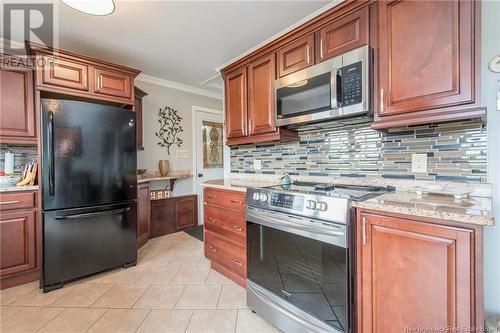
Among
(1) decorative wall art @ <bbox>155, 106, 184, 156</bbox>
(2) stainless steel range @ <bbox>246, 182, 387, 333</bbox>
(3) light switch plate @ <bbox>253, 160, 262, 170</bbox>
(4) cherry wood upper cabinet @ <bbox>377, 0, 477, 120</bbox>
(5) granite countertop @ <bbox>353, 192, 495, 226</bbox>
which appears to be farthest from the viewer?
(1) decorative wall art @ <bbox>155, 106, 184, 156</bbox>

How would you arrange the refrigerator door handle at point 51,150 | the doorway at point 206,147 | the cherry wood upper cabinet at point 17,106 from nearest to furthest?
the refrigerator door handle at point 51,150 → the cherry wood upper cabinet at point 17,106 → the doorway at point 206,147

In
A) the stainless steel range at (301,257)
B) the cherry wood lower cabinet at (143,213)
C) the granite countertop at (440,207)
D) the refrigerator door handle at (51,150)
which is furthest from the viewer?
the cherry wood lower cabinet at (143,213)

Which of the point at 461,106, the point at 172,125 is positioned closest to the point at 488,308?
the point at 461,106

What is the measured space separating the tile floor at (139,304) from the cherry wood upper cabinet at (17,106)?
4.82ft

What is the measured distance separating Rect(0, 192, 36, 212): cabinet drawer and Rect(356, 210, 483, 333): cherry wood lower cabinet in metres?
2.83

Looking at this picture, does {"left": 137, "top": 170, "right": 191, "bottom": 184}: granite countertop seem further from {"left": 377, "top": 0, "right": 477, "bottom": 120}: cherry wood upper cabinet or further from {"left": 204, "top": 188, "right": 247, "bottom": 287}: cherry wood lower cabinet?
{"left": 377, "top": 0, "right": 477, "bottom": 120}: cherry wood upper cabinet

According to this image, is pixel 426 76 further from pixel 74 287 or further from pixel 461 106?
pixel 74 287

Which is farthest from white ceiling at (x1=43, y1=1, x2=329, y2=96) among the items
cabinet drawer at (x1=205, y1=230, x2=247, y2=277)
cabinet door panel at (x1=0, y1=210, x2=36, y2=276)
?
cabinet drawer at (x1=205, y1=230, x2=247, y2=277)

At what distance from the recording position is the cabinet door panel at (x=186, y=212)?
3.73 m

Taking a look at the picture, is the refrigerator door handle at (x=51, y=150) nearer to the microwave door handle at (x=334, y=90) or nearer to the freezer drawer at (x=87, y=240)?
the freezer drawer at (x=87, y=240)

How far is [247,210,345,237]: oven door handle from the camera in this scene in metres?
1.25

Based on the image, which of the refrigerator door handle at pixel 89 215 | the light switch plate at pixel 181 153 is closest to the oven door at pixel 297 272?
the refrigerator door handle at pixel 89 215

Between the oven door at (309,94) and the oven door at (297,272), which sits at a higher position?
the oven door at (309,94)

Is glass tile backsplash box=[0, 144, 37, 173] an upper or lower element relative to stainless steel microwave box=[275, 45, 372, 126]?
lower
